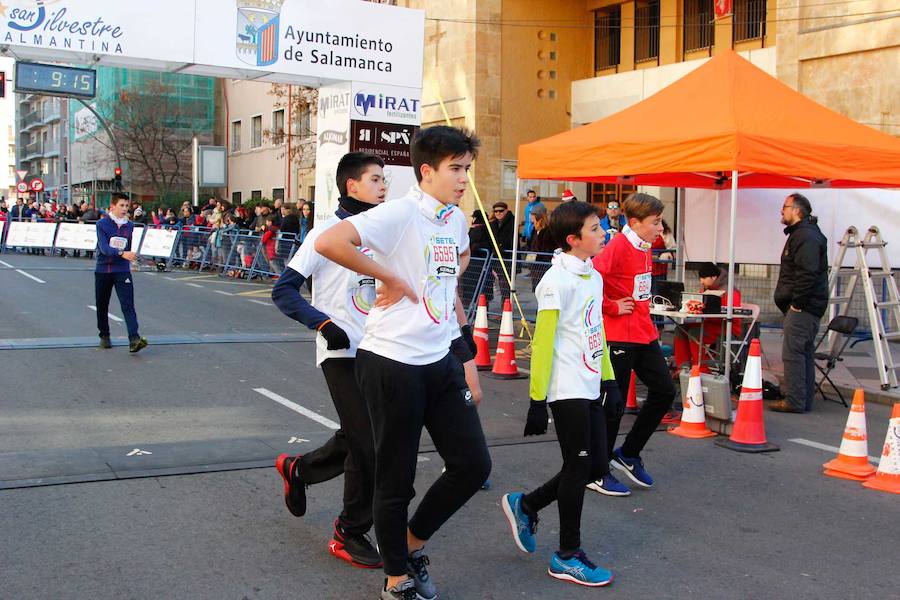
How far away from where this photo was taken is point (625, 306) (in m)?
5.93

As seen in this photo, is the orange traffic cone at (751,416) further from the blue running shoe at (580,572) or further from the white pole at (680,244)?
the white pole at (680,244)

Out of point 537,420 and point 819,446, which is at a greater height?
point 537,420

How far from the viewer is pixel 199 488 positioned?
18.6ft

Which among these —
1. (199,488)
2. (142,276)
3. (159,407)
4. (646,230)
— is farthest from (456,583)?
(142,276)

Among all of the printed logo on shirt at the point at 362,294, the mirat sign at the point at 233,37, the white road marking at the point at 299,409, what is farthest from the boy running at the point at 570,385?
the mirat sign at the point at 233,37

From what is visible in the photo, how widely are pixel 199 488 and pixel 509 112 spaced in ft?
65.9

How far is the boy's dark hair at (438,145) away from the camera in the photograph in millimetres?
3721

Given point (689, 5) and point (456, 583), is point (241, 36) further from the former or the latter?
point (689, 5)

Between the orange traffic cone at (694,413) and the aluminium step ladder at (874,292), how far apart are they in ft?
10.1

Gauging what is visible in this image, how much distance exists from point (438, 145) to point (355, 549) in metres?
1.99

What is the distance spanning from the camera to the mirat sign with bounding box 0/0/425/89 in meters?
12.2

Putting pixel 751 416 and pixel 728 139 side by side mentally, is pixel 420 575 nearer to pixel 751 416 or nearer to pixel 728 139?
pixel 751 416

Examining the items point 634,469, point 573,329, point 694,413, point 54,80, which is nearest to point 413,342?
point 573,329

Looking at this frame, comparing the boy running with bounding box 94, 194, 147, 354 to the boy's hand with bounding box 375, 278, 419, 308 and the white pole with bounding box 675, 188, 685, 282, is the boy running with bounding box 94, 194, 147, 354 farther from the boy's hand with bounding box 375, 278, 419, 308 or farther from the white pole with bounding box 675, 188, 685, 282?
the boy's hand with bounding box 375, 278, 419, 308
